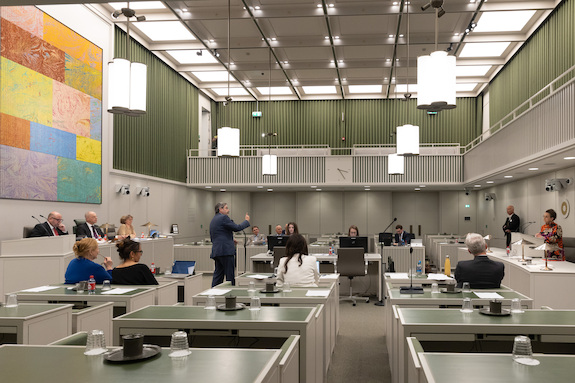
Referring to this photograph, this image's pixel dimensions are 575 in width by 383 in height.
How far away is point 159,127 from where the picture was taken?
1564 centimetres

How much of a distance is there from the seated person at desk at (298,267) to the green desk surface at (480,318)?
7.40 ft

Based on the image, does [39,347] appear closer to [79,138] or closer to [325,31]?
[79,138]

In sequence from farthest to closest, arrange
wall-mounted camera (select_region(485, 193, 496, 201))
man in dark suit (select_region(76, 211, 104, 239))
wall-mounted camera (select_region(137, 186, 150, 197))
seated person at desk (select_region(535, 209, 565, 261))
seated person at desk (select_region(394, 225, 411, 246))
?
wall-mounted camera (select_region(485, 193, 496, 201))
wall-mounted camera (select_region(137, 186, 150, 197))
seated person at desk (select_region(394, 225, 411, 246))
man in dark suit (select_region(76, 211, 104, 239))
seated person at desk (select_region(535, 209, 565, 261))

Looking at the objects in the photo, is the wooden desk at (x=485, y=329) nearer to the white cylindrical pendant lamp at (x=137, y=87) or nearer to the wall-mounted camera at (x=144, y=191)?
the white cylindrical pendant lamp at (x=137, y=87)

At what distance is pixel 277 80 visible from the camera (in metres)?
17.5

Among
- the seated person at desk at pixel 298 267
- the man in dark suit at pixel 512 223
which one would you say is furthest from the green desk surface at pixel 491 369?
the man in dark suit at pixel 512 223

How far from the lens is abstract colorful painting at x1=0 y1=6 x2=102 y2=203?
29.4ft

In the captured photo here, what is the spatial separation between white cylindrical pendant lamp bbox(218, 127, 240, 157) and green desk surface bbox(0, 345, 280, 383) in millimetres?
5453

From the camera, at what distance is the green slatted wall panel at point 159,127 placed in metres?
13.3

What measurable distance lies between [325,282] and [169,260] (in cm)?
741

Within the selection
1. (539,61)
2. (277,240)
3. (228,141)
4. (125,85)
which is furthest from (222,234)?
(539,61)

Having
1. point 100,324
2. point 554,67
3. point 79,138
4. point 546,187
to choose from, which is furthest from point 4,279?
point 554,67

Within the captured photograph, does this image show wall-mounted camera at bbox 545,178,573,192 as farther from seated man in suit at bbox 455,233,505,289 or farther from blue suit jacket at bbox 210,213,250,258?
blue suit jacket at bbox 210,213,250,258

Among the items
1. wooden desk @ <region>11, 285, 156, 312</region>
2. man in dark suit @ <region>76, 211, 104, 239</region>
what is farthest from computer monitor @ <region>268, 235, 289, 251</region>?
wooden desk @ <region>11, 285, 156, 312</region>
